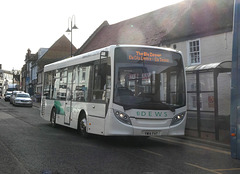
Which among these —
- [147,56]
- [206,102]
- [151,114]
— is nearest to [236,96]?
[151,114]

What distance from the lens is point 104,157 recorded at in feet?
23.7

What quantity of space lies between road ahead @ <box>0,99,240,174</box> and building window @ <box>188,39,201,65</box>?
11.4 meters

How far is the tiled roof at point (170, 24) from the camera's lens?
19781 mm

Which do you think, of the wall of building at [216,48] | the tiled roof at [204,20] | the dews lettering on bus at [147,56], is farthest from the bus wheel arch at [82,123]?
the tiled roof at [204,20]

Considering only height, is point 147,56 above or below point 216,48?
below

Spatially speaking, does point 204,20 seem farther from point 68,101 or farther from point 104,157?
point 104,157

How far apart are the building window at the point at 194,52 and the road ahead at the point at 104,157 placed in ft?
37.5

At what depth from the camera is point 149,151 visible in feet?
27.2

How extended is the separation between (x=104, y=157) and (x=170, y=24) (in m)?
20.3

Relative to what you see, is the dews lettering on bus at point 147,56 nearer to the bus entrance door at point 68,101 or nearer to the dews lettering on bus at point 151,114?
the dews lettering on bus at point 151,114

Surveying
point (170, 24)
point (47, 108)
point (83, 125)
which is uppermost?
point (170, 24)

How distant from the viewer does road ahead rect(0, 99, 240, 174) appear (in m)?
A: 6.03

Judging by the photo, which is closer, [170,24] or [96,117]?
[96,117]

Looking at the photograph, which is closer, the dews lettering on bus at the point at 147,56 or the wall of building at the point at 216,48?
the dews lettering on bus at the point at 147,56
